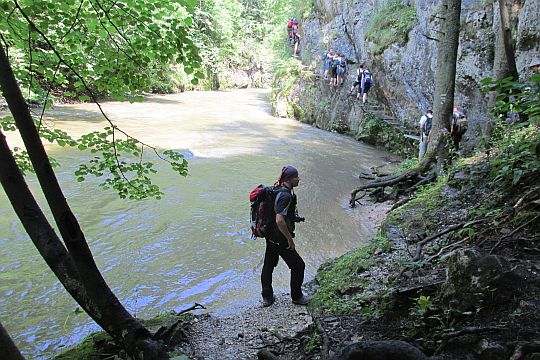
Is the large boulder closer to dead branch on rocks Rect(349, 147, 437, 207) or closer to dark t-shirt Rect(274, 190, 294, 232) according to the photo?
dark t-shirt Rect(274, 190, 294, 232)

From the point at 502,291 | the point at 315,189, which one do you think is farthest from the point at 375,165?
the point at 502,291

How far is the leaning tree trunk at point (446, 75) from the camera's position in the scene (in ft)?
28.8

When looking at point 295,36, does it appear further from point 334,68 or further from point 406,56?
point 406,56

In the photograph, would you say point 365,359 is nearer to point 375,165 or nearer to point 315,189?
point 315,189

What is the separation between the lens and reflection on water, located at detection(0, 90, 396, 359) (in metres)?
6.20

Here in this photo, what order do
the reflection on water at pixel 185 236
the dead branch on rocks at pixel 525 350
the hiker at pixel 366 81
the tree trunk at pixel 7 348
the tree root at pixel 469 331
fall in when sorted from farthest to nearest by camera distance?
the hiker at pixel 366 81
the reflection on water at pixel 185 236
the tree root at pixel 469 331
the dead branch on rocks at pixel 525 350
the tree trunk at pixel 7 348

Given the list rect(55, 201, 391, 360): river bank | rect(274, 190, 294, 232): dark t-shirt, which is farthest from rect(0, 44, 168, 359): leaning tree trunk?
rect(274, 190, 294, 232): dark t-shirt

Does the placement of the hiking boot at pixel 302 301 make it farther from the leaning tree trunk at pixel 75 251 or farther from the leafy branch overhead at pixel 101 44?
the leaning tree trunk at pixel 75 251

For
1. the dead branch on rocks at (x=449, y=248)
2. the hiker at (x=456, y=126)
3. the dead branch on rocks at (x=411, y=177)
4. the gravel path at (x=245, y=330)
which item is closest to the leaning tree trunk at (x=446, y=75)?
the dead branch on rocks at (x=411, y=177)

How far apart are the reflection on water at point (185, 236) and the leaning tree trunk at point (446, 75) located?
2.72 metres

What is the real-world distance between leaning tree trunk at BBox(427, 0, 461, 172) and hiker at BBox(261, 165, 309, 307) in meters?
5.45

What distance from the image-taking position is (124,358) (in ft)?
11.8

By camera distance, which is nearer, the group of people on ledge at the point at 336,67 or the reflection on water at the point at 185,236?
the reflection on water at the point at 185,236

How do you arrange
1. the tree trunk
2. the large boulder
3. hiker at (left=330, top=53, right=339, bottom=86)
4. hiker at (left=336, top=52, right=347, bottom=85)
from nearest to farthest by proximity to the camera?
1. the tree trunk
2. the large boulder
3. hiker at (left=330, top=53, right=339, bottom=86)
4. hiker at (left=336, top=52, right=347, bottom=85)
